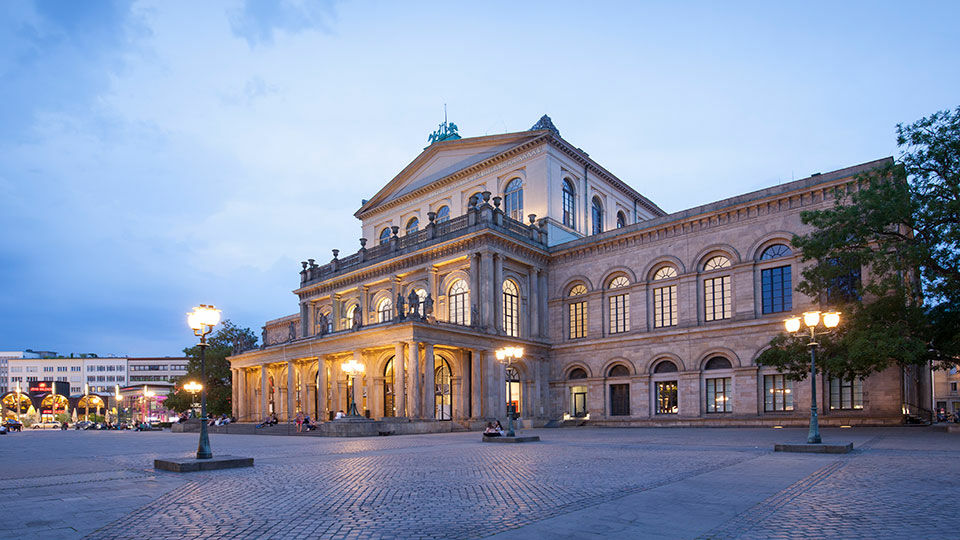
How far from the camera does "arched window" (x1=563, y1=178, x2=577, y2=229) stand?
1826 inches

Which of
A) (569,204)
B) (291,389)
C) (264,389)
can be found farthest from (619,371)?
(264,389)

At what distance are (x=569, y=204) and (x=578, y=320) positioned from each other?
8.89 m

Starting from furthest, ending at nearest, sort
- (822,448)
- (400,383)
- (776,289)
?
(400,383) < (776,289) < (822,448)

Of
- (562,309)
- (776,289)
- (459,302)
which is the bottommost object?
(562,309)

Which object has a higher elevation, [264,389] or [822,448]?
[822,448]

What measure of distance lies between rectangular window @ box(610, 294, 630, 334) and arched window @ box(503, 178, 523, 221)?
9.35 meters

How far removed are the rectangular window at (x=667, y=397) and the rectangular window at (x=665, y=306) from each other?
11.1 ft

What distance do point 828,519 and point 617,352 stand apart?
32.4 meters

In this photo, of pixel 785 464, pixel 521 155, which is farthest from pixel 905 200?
pixel 521 155

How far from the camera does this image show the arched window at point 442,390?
4175 centimetres

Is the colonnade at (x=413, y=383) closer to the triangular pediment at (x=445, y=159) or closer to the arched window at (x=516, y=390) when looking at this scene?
the arched window at (x=516, y=390)

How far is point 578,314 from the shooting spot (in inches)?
1686

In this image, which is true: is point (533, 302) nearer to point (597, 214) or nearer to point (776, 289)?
point (597, 214)

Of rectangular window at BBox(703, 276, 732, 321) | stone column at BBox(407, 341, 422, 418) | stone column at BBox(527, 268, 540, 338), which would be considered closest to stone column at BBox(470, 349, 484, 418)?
stone column at BBox(407, 341, 422, 418)
